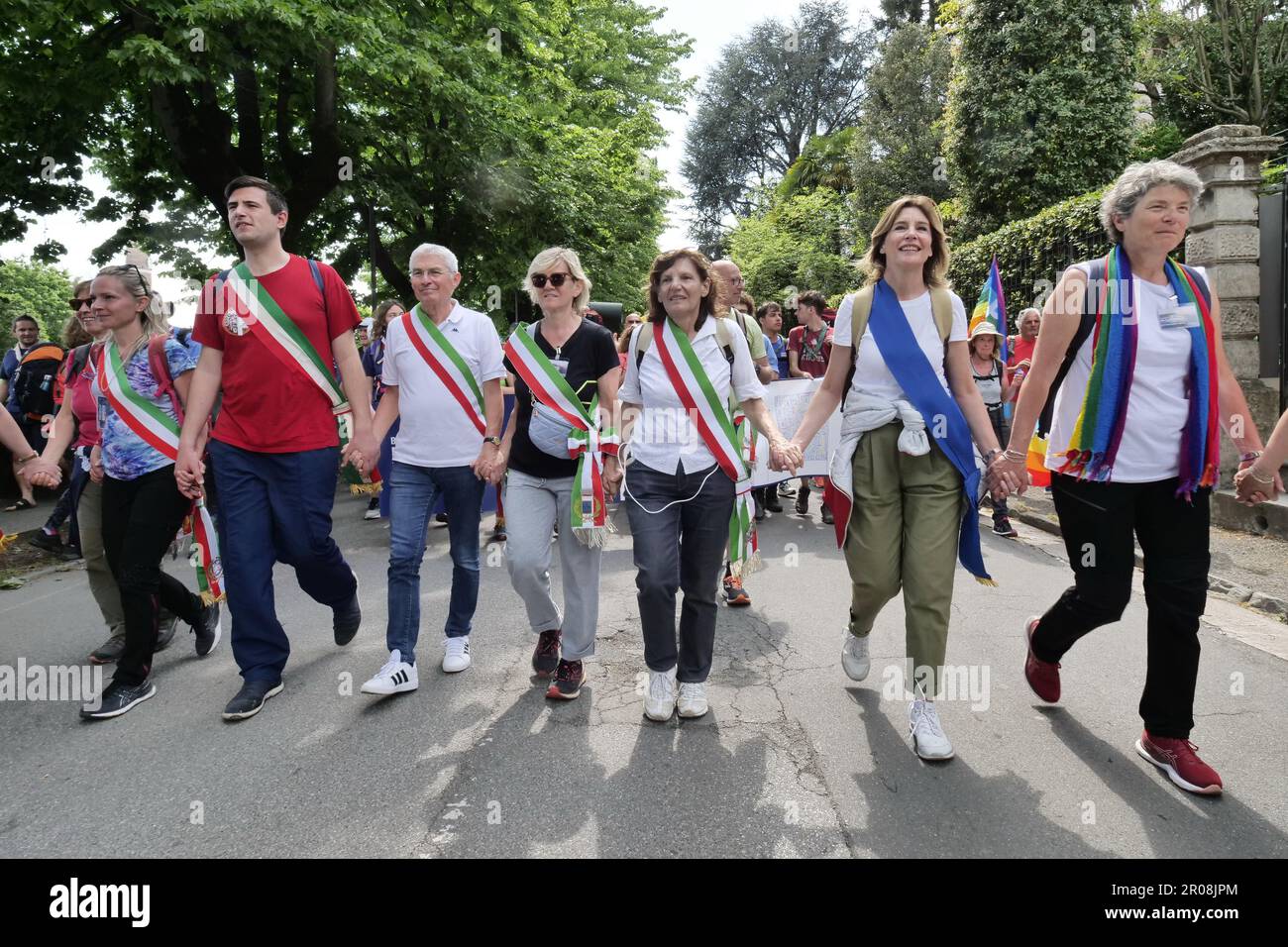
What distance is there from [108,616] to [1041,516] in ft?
23.7

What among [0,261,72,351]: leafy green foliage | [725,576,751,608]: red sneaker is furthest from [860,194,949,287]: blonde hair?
[0,261,72,351]: leafy green foliage

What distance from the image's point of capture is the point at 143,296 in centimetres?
402

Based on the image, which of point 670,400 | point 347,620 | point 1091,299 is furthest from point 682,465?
point 347,620

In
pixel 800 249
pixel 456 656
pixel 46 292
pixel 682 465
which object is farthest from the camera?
pixel 46 292

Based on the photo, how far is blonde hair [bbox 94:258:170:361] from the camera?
3.96 metres

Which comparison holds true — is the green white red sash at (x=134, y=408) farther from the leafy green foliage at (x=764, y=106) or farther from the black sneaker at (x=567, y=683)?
the leafy green foliage at (x=764, y=106)

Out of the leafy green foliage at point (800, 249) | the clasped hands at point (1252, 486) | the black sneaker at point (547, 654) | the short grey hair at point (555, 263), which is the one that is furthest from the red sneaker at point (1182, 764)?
the leafy green foliage at point (800, 249)

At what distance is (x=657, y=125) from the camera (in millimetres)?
25203

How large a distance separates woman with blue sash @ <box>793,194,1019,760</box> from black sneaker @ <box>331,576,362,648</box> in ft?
7.73

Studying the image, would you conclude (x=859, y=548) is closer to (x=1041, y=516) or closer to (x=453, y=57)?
(x=1041, y=516)

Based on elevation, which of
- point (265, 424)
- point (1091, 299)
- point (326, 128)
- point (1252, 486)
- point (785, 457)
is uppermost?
Answer: point (326, 128)

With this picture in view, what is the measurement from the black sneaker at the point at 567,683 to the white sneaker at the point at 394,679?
621 millimetres

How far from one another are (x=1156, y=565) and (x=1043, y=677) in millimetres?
754

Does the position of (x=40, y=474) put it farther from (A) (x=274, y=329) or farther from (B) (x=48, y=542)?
(B) (x=48, y=542)
